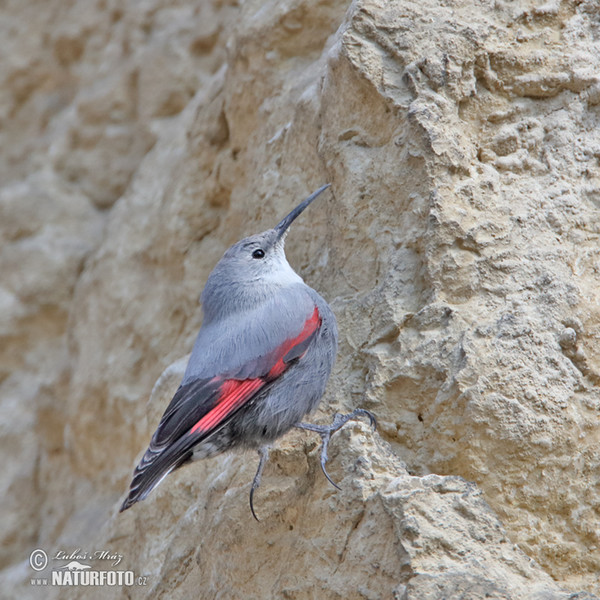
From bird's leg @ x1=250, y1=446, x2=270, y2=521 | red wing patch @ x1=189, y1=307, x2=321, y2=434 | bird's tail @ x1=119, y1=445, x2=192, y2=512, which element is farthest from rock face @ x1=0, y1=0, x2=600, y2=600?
bird's tail @ x1=119, y1=445, x2=192, y2=512

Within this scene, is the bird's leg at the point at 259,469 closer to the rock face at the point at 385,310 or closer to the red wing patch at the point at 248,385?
the rock face at the point at 385,310

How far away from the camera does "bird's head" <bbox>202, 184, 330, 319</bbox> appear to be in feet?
10.5

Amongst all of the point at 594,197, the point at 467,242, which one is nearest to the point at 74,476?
the point at 467,242

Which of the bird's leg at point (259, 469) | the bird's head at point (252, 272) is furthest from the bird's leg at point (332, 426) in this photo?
the bird's head at point (252, 272)

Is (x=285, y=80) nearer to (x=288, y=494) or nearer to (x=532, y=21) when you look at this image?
(x=532, y=21)

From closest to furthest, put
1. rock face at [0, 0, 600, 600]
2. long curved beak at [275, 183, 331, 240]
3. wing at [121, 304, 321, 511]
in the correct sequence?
rock face at [0, 0, 600, 600], wing at [121, 304, 321, 511], long curved beak at [275, 183, 331, 240]

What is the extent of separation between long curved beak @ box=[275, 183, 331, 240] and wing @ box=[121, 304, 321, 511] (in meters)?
0.51

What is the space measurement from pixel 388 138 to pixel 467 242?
1.75 ft

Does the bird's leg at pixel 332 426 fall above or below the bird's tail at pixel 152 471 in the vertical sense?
below

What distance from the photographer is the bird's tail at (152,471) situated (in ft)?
8.48

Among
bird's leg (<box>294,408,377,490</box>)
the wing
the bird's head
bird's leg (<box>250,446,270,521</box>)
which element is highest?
the wing

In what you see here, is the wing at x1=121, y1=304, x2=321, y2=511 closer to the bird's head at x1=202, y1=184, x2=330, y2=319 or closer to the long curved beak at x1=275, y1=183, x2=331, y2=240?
the bird's head at x1=202, y1=184, x2=330, y2=319

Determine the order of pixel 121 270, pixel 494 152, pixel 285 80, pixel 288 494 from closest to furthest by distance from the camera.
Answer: pixel 288 494 → pixel 494 152 → pixel 285 80 → pixel 121 270

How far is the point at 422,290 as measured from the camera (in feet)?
9.31
